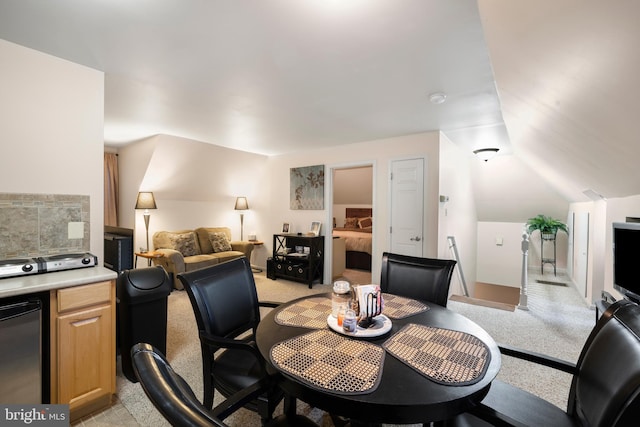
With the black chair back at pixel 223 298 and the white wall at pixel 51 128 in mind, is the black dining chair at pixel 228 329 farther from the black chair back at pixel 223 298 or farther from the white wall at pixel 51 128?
the white wall at pixel 51 128

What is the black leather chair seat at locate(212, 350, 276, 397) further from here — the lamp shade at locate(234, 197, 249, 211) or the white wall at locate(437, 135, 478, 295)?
the lamp shade at locate(234, 197, 249, 211)

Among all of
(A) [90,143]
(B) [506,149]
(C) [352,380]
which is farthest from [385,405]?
(B) [506,149]

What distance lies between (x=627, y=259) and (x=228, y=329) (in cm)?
302

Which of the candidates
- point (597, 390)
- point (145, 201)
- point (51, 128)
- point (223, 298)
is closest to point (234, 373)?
point (223, 298)

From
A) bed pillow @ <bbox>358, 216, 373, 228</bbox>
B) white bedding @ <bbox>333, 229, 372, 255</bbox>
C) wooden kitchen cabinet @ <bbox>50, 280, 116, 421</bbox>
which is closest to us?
wooden kitchen cabinet @ <bbox>50, 280, 116, 421</bbox>

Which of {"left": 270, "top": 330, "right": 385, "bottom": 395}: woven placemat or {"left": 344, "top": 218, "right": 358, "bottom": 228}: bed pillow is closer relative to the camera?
{"left": 270, "top": 330, "right": 385, "bottom": 395}: woven placemat

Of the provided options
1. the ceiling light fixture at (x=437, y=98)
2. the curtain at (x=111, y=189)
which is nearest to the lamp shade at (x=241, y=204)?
the curtain at (x=111, y=189)

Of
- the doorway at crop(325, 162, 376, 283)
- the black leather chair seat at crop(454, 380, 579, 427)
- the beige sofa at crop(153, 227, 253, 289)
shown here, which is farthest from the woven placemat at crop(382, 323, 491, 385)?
the beige sofa at crop(153, 227, 253, 289)

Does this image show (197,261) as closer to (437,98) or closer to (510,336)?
(437,98)

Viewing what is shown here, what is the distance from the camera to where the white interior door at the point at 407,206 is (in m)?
3.93

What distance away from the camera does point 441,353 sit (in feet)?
3.65

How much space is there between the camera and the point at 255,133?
4035 mm

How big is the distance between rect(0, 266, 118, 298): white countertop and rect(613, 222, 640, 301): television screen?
3681 millimetres

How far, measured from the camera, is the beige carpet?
1.87 metres
